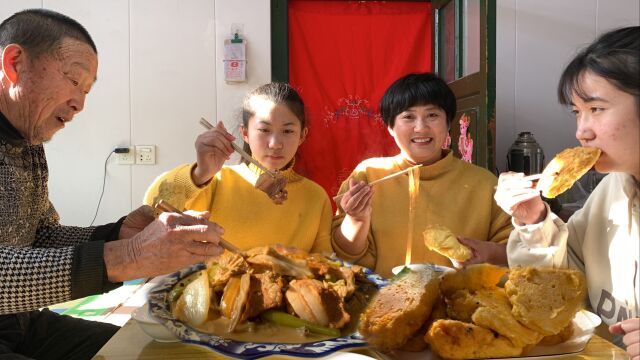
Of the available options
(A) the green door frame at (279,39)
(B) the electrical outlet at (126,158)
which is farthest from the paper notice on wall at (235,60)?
(B) the electrical outlet at (126,158)

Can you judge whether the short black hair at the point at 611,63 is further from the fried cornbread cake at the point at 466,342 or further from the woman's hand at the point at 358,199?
the woman's hand at the point at 358,199

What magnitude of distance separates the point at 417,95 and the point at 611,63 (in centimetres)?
103

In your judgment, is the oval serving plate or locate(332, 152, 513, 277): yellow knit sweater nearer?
the oval serving plate

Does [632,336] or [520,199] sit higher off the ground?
[520,199]

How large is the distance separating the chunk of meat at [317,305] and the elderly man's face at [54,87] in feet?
2.72

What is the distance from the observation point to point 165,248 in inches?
42.1

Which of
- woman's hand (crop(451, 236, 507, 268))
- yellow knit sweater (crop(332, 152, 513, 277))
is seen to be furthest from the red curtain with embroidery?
woman's hand (crop(451, 236, 507, 268))

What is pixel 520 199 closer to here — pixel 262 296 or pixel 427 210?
pixel 262 296

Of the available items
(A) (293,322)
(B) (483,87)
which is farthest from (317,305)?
(B) (483,87)

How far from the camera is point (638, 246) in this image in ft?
3.69

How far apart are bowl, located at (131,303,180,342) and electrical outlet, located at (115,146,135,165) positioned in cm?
329

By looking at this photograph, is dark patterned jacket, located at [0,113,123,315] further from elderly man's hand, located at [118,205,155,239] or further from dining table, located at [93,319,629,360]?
dining table, located at [93,319,629,360]

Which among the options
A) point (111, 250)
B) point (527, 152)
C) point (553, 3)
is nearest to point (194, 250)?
point (111, 250)

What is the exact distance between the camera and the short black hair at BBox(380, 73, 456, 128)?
195 centimetres
